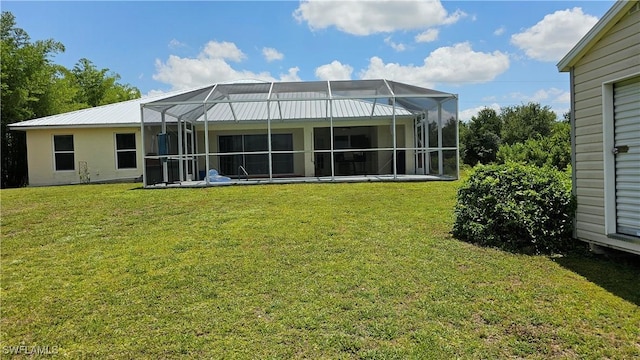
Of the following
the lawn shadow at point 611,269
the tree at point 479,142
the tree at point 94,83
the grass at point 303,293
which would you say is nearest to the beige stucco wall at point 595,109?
the lawn shadow at point 611,269

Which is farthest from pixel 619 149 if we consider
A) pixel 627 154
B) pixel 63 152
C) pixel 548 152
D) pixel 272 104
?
pixel 63 152

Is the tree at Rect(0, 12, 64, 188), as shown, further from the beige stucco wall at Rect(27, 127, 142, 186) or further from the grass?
the grass

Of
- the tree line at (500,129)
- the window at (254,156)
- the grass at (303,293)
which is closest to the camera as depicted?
the grass at (303,293)

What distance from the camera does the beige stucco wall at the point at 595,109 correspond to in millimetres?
4465

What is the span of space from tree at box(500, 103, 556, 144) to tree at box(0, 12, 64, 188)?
29943mm

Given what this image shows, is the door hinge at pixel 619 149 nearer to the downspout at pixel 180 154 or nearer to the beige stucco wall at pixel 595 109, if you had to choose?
the beige stucco wall at pixel 595 109

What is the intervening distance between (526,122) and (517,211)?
3111 cm

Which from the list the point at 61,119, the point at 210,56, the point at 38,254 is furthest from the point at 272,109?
the point at 38,254

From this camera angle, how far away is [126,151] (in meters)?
16.8

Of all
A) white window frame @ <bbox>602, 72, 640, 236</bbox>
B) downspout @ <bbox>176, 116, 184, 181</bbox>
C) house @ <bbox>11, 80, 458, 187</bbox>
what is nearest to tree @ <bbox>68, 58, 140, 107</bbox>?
house @ <bbox>11, 80, 458, 187</bbox>

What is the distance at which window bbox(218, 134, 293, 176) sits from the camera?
17297 millimetres

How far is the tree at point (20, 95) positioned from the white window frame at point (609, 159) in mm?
21635

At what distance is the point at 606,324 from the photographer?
339cm

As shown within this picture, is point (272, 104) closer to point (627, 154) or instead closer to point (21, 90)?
point (21, 90)
